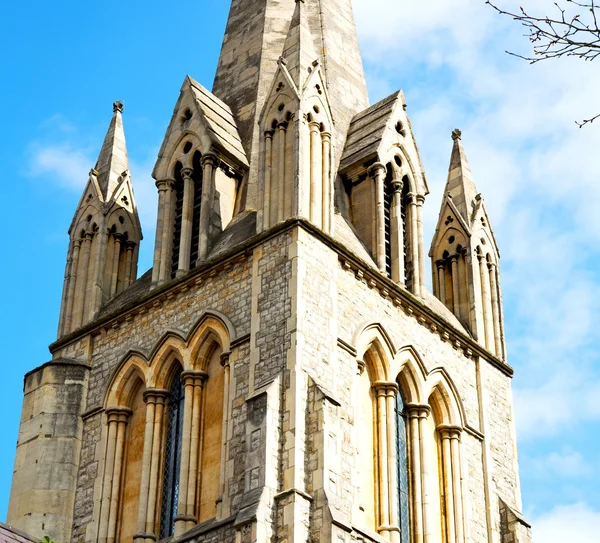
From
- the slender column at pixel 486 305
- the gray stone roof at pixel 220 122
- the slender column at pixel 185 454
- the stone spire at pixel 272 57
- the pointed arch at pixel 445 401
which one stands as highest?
the stone spire at pixel 272 57

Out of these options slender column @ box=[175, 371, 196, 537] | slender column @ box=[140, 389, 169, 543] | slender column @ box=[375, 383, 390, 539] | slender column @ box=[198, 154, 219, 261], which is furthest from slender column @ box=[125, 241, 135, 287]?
slender column @ box=[375, 383, 390, 539]

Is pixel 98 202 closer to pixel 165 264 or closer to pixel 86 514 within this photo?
pixel 165 264

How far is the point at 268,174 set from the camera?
25.4m

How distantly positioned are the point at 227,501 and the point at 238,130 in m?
9.19

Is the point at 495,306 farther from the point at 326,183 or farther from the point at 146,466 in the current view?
the point at 146,466

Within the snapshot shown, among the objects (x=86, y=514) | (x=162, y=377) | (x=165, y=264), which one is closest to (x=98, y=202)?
(x=165, y=264)

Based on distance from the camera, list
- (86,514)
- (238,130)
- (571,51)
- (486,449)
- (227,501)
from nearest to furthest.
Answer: (571,51) < (227,501) < (86,514) < (486,449) < (238,130)

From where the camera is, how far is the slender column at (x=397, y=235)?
26453 millimetres

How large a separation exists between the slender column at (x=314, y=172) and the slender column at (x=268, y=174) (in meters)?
0.74

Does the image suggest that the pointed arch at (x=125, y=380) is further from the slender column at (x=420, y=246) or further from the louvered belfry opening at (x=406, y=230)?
the slender column at (x=420, y=246)

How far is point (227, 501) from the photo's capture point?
72.1ft

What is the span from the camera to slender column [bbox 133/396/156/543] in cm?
2330

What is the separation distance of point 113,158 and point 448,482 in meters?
10.1

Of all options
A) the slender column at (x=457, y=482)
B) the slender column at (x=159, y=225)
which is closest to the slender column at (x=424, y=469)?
the slender column at (x=457, y=482)
